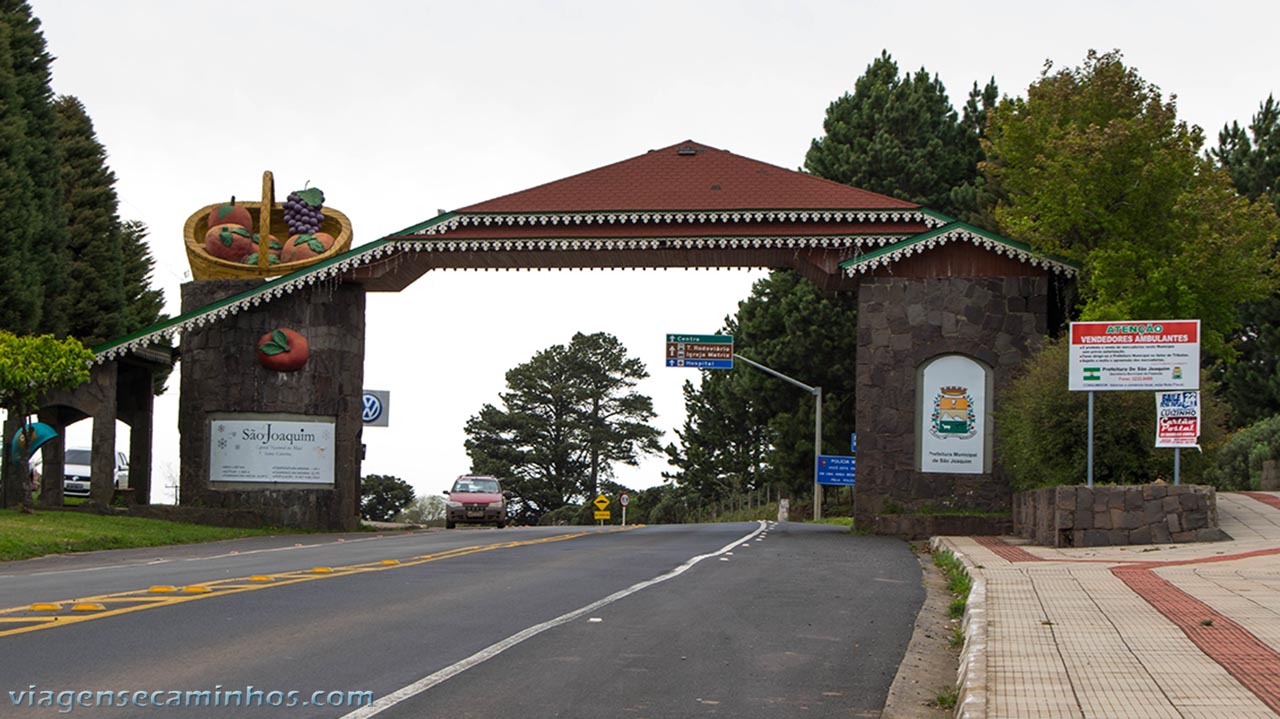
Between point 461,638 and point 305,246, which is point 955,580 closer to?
point 461,638

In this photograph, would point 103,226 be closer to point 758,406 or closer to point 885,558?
point 758,406

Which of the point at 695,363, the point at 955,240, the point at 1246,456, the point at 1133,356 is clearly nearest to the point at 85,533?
the point at 1133,356

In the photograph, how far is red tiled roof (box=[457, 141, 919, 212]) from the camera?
109ft

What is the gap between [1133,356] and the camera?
22.5m

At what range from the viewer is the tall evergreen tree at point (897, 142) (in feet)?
193

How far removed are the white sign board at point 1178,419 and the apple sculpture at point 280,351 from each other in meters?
20.8

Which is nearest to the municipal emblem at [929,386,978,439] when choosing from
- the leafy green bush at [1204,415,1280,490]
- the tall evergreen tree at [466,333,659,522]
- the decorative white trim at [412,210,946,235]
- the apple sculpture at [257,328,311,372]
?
the decorative white trim at [412,210,946,235]

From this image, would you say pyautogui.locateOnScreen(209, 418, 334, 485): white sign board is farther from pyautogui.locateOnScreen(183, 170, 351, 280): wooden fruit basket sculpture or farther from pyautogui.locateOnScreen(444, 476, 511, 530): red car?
pyautogui.locateOnScreen(444, 476, 511, 530): red car

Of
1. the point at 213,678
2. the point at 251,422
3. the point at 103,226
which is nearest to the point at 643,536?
the point at 251,422

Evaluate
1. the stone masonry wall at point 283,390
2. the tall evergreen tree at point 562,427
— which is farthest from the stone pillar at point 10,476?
the tall evergreen tree at point 562,427

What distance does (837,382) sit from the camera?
58.7 metres

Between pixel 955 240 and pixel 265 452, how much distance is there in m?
17.5

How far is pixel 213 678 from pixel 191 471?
1054 inches

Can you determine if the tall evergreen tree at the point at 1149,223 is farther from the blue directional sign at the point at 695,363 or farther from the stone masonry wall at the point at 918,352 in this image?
the blue directional sign at the point at 695,363
